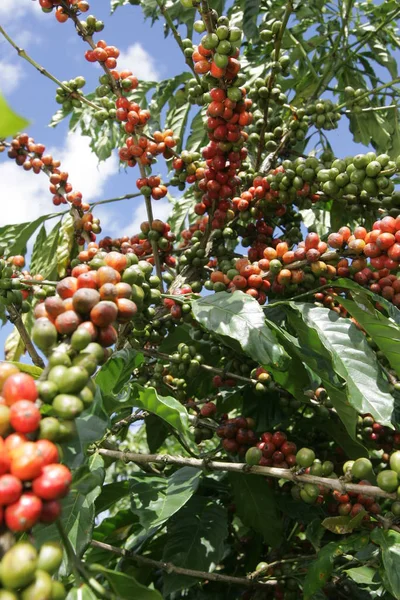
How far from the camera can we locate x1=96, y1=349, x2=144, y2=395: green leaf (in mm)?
1936

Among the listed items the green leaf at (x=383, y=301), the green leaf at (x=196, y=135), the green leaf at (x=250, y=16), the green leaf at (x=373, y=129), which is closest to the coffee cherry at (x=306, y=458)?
the green leaf at (x=383, y=301)

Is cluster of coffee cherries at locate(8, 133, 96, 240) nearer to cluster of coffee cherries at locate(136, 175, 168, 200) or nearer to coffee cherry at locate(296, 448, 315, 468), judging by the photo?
cluster of coffee cherries at locate(136, 175, 168, 200)

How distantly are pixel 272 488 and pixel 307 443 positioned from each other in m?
0.27

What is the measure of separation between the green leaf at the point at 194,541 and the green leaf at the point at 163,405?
0.69m

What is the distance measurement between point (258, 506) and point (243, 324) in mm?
1079

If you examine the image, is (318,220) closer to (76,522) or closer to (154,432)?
(154,432)

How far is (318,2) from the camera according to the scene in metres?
3.66

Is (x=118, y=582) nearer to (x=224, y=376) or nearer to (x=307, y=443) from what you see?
(x=224, y=376)

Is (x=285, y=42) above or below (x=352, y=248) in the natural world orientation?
above

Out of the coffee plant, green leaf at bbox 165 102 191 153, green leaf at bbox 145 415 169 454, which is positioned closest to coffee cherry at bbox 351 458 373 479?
the coffee plant

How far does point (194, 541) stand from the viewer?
7.66 ft

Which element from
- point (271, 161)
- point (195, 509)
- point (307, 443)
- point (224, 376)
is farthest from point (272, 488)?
point (271, 161)

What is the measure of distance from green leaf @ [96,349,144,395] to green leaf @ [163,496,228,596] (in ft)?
2.47

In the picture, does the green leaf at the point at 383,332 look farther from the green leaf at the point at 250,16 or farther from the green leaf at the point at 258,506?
the green leaf at the point at 250,16
